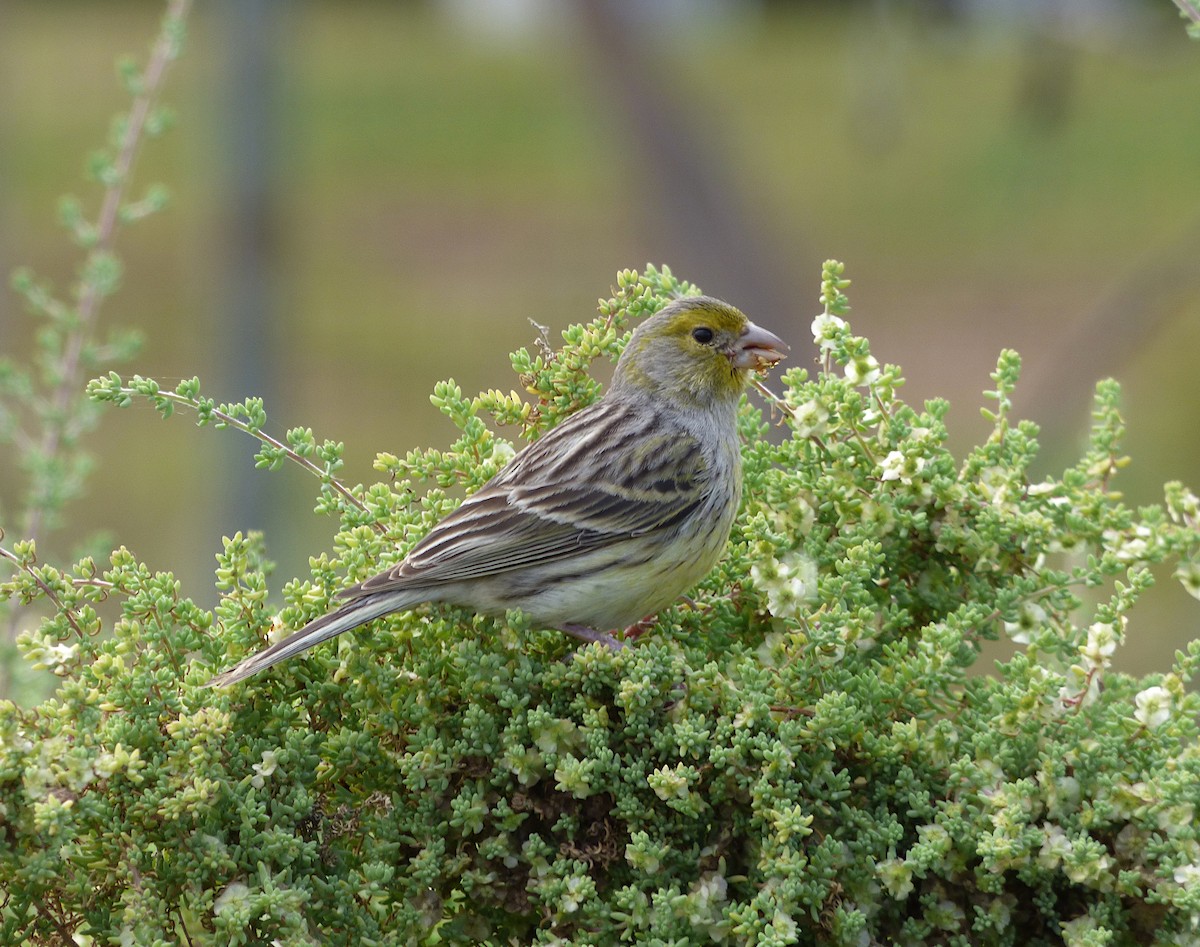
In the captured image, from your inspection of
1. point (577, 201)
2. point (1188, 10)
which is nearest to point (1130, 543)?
point (1188, 10)

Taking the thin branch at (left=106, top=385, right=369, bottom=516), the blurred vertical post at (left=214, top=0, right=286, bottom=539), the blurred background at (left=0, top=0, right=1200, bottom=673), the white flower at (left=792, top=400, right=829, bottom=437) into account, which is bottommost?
the white flower at (left=792, top=400, right=829, bottom=437)

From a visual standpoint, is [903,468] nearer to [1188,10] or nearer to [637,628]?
[637,628]

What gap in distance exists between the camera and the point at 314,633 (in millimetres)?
3127

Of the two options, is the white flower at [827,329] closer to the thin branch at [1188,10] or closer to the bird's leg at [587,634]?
the bird's leg at [587,634]

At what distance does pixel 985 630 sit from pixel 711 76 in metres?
28.7

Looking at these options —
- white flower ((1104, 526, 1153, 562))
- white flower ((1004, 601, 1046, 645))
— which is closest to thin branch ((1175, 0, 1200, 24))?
white flower ((1104, 526, 1153, 562))

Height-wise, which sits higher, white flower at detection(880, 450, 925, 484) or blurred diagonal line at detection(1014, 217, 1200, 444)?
blurred diagonal line at detection(1014, 217, 1200, 444)

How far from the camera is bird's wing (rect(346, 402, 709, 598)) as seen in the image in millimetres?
3760

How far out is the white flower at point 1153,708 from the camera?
313 centimetres

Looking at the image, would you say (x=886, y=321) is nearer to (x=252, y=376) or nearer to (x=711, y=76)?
(x=711, y=76)

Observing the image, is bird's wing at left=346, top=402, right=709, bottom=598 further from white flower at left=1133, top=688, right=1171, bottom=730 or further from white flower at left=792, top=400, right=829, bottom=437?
white flower at left=1133, top=688, right=1171, bottom=730

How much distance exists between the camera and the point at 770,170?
26562mm

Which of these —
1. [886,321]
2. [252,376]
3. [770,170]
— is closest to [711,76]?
[770,170]

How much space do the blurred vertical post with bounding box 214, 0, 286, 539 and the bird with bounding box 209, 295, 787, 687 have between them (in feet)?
17.2
